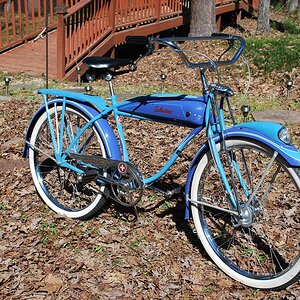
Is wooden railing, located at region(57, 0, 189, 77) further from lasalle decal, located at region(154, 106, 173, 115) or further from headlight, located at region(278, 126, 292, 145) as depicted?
headlight, located at region(278, 126, 292, 145)

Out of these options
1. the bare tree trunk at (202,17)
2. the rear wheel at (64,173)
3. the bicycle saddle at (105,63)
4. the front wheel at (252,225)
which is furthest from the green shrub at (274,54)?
the bicycle saddle at (105,63)

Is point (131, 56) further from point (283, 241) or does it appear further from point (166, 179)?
point (283, 241)

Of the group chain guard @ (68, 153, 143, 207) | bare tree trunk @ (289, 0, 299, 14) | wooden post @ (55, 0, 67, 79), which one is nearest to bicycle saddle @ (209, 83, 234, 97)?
chain guard @ (68, 153, 143, 207)

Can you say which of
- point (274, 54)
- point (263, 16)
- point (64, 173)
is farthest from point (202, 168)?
point (263, 16)

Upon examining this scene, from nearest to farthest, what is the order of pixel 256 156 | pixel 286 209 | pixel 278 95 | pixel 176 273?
pixel 176 273 → pixel 286 209 → pixel 256 156 → pixel 278 95

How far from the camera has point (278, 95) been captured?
8820 mm

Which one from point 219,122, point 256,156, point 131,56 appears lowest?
point 131,56

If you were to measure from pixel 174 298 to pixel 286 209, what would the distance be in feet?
4.47

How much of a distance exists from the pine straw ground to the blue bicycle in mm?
137

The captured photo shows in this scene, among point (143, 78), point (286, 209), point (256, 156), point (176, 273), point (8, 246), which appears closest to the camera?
point (176, 273)

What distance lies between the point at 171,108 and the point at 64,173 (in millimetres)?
1372

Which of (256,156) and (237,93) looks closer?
(256,156)

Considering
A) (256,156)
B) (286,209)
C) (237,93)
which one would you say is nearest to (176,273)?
(286,209)

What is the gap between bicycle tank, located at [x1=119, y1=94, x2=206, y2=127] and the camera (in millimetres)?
3449
